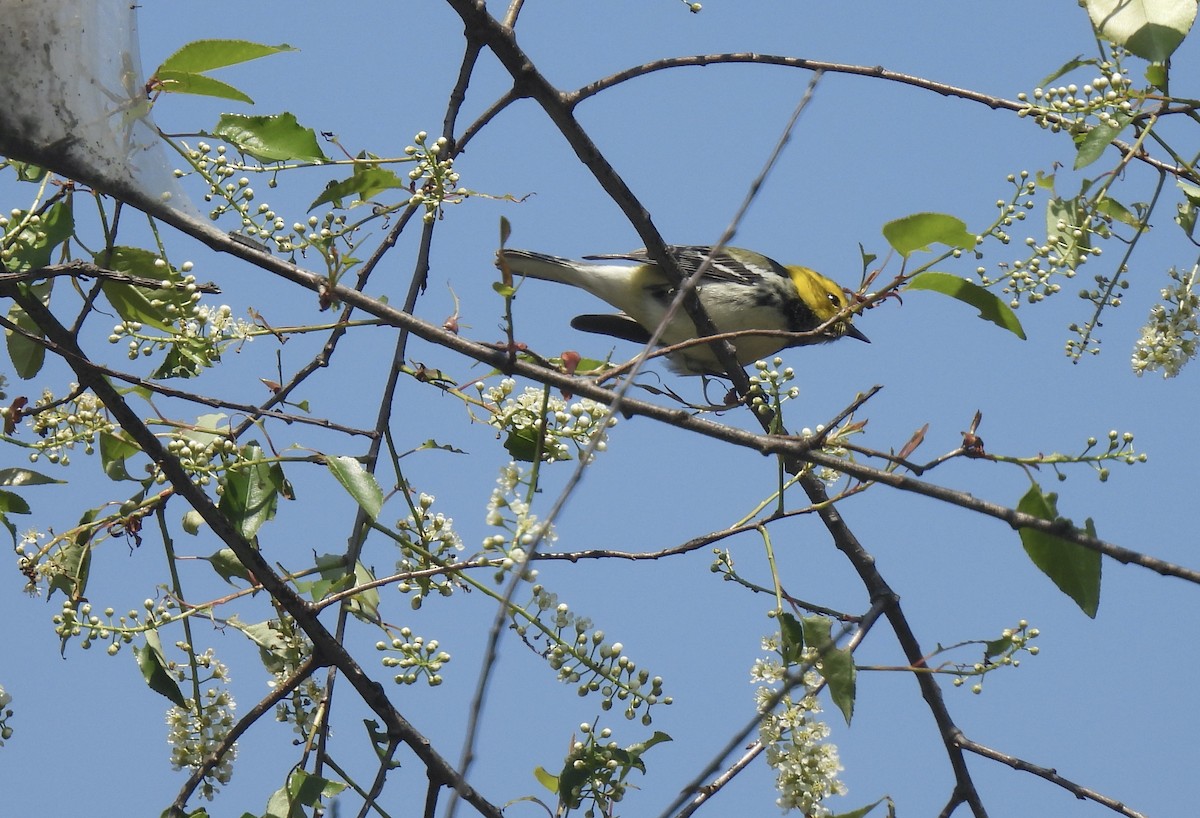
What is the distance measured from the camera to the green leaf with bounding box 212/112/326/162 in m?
2.53

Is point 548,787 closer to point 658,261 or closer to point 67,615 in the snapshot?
point 67,615

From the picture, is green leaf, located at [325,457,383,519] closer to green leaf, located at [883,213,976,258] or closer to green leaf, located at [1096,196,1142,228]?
green leaf, located at [883,213,976,258]

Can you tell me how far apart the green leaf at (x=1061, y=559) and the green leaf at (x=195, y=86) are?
1.89 m

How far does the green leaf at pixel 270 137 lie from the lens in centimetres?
253

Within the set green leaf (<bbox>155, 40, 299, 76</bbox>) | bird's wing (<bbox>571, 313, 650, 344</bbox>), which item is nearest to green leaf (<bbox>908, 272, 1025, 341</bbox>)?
green leaf (<bbox>155, 40, 299, 76</bbox>)

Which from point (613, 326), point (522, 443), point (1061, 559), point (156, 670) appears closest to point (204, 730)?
point (156, 670)

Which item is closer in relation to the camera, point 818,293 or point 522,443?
point 522,443

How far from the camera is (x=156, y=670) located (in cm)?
269

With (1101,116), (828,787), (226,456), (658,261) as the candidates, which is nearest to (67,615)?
(226,456)

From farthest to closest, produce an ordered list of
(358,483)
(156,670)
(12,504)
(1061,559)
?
(12,504), (156,670), (358,483), (1061,559)

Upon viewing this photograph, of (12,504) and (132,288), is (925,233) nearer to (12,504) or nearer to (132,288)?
(132,288)

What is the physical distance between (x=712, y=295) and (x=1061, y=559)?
13.7 ft

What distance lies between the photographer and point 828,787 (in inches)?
89.6

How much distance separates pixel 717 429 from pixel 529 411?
0.67 meters
